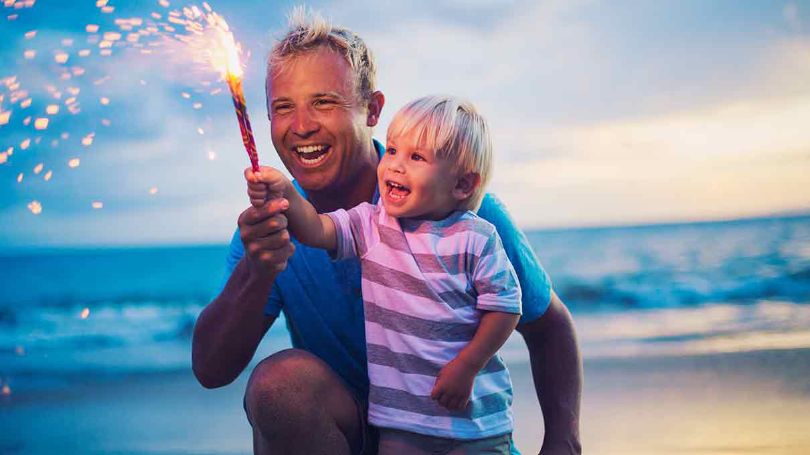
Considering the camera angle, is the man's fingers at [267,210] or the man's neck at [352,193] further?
the man's neck at [352,193]

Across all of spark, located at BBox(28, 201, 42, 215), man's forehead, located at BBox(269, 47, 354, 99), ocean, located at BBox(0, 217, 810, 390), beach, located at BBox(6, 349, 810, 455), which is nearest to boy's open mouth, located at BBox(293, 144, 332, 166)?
man's forehead, located at BBox(269, 47, 354, 99)

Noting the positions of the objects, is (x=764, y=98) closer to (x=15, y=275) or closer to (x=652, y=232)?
(x=652, y=232)

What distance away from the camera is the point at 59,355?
634cm

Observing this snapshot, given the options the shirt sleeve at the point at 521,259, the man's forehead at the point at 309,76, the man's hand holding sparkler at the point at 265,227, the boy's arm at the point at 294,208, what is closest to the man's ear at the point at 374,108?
the man's forehead at the point at 309,76

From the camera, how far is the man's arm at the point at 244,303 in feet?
5.43

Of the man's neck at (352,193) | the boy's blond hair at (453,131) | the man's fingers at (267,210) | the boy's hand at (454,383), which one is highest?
the boy's blond hair at (453,131)

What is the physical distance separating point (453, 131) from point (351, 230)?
26 cm

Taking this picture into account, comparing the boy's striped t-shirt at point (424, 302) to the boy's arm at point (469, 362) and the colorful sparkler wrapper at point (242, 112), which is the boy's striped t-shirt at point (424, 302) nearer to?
the boy's arm at point (469, 362)

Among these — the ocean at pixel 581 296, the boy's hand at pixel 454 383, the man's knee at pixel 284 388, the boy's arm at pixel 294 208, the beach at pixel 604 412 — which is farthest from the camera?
the ocean at pixel 581 296

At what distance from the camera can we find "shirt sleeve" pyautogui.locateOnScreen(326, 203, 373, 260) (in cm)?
186

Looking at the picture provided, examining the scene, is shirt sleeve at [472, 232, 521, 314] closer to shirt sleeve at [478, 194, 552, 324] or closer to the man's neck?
shirt sleeve at [478, 194, 552, 324]

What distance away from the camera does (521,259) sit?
208 centimetres

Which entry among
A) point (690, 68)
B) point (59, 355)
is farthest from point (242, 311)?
point (690, 68)

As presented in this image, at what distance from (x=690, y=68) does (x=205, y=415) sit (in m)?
6.80
